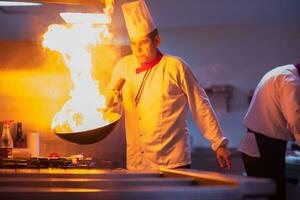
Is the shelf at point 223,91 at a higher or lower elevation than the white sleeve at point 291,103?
higher


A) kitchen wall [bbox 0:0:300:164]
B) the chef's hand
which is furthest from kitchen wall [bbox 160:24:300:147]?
the chef's hand

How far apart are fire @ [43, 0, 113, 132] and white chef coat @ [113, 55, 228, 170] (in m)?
0.21

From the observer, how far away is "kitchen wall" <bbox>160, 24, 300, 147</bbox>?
5.62 m

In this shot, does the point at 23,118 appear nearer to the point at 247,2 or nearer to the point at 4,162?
the point at 4,162

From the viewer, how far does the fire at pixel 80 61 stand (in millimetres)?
2402

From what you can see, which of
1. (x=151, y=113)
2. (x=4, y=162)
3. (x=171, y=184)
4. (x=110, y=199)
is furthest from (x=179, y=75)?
(x=110, y=199)

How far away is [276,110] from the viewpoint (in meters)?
2.58

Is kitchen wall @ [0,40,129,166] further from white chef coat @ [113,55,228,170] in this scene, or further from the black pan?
the black pan

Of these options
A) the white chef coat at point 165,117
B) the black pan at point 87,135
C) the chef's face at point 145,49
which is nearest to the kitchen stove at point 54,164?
the black pan at point 87,135

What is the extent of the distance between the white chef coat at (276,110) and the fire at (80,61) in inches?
33.8

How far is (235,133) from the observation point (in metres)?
5.59

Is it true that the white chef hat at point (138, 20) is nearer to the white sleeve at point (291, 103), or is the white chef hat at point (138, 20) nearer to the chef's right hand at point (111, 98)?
the chef's right hand at point (111, 98)

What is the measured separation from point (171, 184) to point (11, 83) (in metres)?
2.16

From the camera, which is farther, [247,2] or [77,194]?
[247,2]
